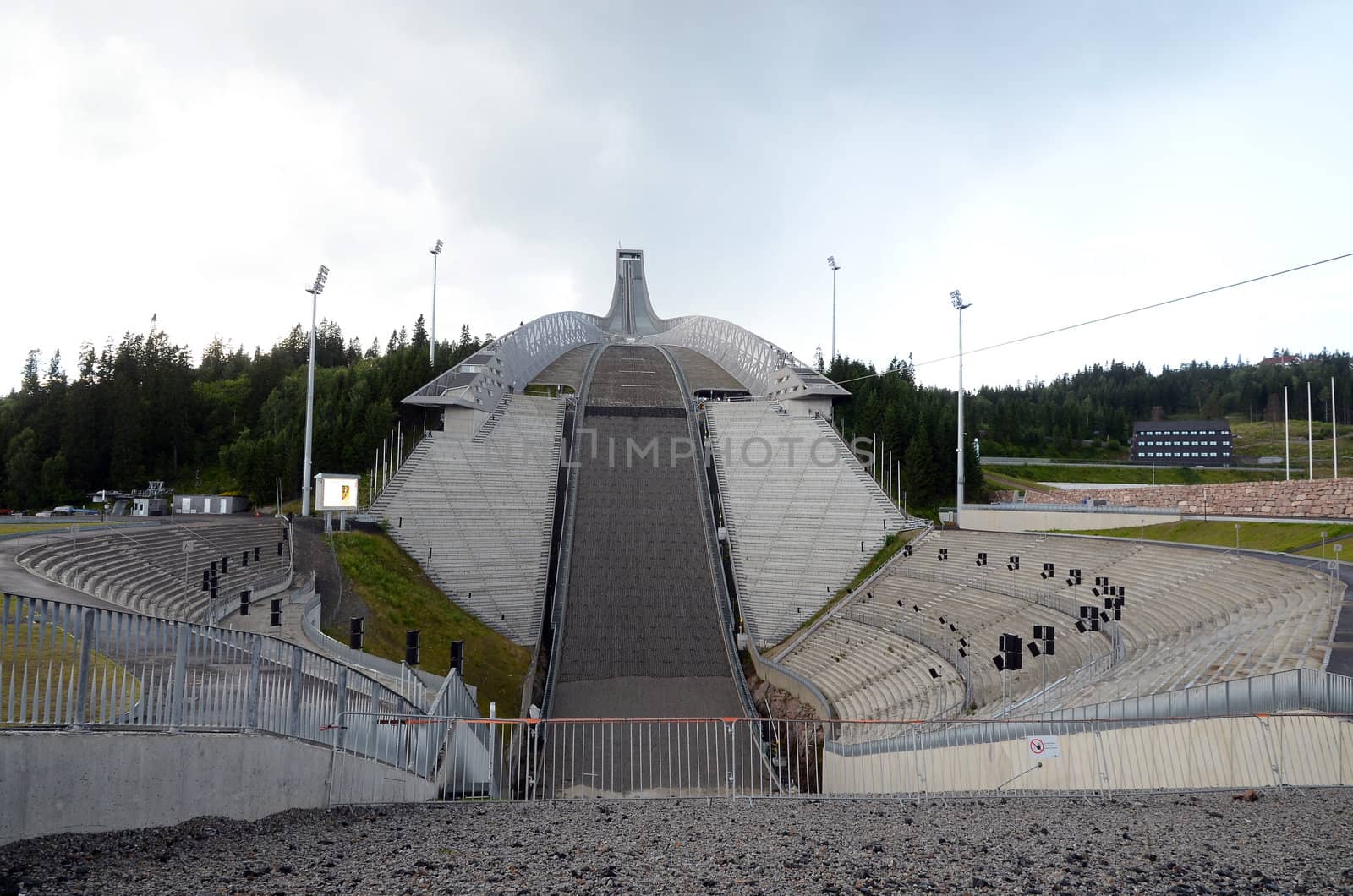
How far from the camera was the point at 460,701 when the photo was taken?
42.8ft

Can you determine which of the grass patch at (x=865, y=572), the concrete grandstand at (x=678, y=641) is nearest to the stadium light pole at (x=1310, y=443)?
the grass patch at (x=865, y=572)

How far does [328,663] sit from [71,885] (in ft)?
11.5

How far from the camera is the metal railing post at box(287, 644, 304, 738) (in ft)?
22.2

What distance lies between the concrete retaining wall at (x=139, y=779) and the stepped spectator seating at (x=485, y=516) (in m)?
21.0

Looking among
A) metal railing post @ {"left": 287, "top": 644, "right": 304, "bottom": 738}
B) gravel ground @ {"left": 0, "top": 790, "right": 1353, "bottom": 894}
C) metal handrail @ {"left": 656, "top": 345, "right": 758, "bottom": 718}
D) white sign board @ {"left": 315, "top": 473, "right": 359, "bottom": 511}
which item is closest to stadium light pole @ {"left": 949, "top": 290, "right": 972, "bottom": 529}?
metal handrail @ {"left": 656, "top": 345, "right": 758, "bottom": 718}

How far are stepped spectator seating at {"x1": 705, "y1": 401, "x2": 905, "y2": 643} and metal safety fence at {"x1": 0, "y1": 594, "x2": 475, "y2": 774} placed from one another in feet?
72.4

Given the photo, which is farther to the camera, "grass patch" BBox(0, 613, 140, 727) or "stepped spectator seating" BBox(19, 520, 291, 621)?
"stepped spectator seating" BBox(19, 520, 291, 621)

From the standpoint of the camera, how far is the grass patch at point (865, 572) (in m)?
28.0

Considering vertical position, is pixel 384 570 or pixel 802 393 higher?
pixel 802 393

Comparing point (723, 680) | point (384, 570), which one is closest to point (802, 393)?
point (723, 680)

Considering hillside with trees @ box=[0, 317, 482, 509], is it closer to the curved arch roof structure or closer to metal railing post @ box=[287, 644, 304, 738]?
the curved arch roof structure

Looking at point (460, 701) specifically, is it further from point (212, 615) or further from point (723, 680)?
point (723, 680)

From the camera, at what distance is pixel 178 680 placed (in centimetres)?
575

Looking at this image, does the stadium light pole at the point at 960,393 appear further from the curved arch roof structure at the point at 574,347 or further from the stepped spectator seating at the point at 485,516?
the stepped spectator seating at the point at 485,516
